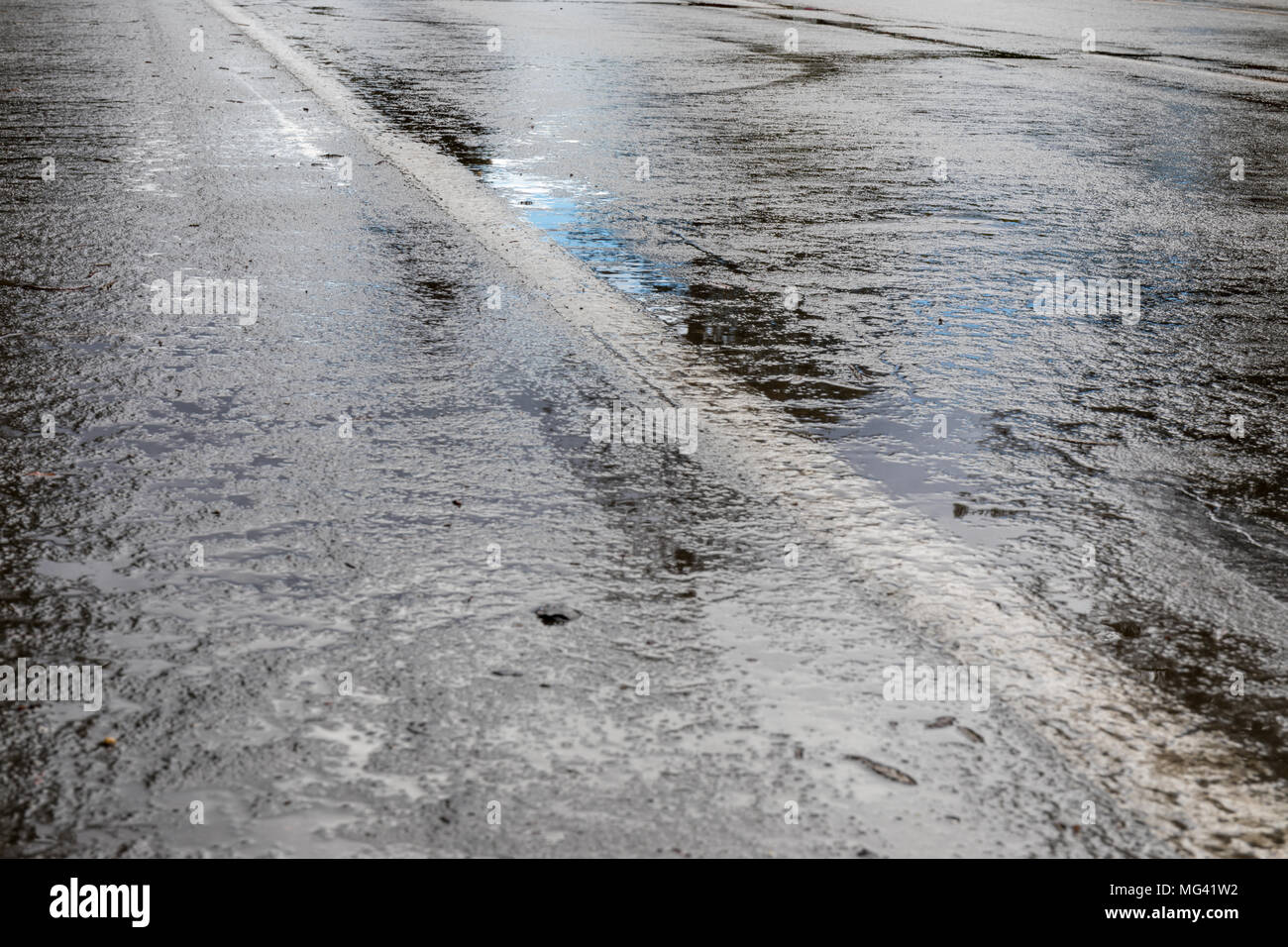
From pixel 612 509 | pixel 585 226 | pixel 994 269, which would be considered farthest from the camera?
pixel 585 226

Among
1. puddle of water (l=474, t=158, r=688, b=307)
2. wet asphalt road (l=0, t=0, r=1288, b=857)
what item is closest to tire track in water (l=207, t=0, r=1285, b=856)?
wet asphalt road (l=0, t=0, r=1288, b=857)

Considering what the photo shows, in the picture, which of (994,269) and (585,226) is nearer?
(994,269)

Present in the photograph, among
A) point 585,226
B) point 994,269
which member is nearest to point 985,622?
point 994,269

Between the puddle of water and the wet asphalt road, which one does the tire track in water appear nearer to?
the wet asphalt road

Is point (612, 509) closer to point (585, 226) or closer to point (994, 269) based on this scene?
point (994, 269)

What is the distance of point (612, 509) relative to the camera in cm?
307

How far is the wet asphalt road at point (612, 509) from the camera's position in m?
2.09

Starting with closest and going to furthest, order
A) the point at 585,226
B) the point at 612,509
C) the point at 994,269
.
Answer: the point at 612,509
the point at 994,269
the point at 585,226

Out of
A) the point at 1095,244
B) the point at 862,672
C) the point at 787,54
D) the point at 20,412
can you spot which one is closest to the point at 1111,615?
the point at 862,672

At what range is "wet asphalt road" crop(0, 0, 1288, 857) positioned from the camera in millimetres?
2090
